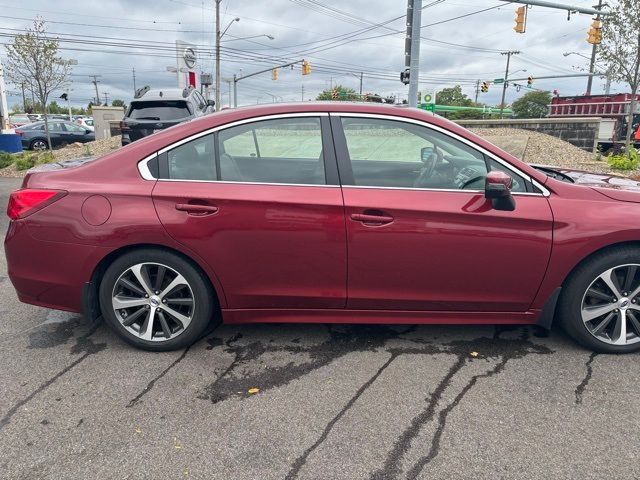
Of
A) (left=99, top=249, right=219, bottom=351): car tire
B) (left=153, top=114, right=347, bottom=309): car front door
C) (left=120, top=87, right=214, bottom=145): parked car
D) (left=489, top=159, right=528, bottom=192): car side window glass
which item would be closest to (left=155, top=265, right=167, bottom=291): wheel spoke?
(left=99, top=249, right=219, bottom=351): car tire

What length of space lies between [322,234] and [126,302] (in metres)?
Result: 1.38

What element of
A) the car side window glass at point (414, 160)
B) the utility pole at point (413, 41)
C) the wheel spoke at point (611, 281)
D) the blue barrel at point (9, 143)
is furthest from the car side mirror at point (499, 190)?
the blue barrel at point (9, 143)

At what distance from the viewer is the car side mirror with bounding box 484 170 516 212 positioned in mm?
2811

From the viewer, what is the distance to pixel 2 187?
11.0 metres

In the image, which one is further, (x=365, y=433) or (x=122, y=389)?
(x=122, y=389)

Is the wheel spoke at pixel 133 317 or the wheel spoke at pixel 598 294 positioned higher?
the wheel spoke at pixel 598 294

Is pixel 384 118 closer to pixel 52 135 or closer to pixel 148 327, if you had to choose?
pixel 148 327

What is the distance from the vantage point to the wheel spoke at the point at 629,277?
308 centimetres

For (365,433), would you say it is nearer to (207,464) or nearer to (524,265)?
(207,464)

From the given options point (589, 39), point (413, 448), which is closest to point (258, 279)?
point (413, 448)

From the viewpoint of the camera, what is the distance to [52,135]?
20.7 metres

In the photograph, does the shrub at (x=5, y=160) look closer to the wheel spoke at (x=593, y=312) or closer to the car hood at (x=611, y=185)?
the car hood at (x=611, y=185)

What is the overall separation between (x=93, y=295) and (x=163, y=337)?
536mm

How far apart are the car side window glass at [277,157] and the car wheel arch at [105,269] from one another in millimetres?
584
